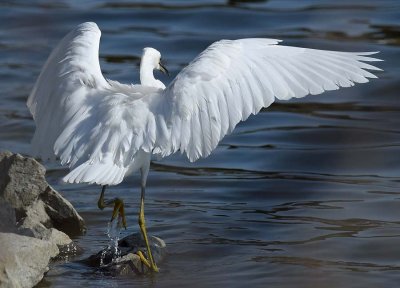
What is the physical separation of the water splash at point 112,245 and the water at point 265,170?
97 millimetres

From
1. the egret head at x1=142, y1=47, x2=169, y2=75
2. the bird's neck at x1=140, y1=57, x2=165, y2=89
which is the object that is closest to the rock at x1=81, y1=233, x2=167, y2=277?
the bird's neck at x1=140, y1=57, x2=165, y2=89

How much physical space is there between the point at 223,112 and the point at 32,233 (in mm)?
1489

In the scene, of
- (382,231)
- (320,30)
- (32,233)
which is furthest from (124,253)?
(320,30)

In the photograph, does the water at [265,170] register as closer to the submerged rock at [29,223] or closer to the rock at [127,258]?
the rock at [127,258]

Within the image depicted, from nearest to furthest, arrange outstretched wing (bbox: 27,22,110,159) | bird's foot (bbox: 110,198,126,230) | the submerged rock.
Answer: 1. the submerged rock
2. outstretched wing (bbox: 27,22,110,159)
3. bird's foot (bbox: 110,198,126,230)

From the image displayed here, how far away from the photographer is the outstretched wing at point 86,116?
7.37m

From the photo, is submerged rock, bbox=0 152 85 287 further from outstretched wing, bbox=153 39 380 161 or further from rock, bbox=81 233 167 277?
outstretched wing, bbox=153 39 380 161

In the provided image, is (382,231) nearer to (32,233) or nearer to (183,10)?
(32,233)

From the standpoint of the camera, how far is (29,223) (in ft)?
25.7

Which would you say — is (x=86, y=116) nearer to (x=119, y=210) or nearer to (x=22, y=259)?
(x=119, y=210)

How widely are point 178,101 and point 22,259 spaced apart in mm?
1401

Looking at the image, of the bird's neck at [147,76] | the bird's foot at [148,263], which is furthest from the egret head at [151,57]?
the bird's foot at [148,263]

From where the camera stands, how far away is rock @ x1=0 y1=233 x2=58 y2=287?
6641 millimetres

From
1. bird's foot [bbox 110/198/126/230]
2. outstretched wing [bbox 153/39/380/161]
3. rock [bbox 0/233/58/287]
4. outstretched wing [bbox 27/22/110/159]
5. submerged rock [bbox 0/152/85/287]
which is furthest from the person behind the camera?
bird's foot [bbox 110/198/126/230]
